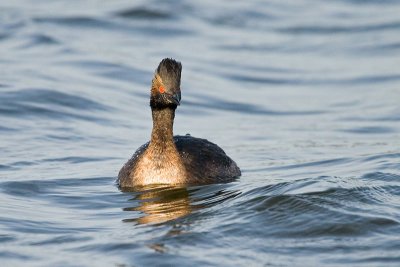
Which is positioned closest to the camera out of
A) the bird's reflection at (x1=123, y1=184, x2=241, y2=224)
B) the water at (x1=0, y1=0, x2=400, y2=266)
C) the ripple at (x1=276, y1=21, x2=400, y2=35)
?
the water at (x1=0, y1=0, x2=400, y2=266)

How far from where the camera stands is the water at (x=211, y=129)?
12.1 m

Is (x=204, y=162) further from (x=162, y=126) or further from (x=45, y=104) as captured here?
(x=45, y=104)

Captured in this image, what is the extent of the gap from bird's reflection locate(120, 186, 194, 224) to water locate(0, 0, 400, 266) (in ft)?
0.09

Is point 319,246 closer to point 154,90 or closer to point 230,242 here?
point 230,242

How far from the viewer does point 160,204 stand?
14383mm

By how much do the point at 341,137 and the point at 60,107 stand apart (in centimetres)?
579

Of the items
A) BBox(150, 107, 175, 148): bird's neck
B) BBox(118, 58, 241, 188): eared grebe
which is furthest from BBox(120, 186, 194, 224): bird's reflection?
BBox(150, 107, 175, 148): bird's neck

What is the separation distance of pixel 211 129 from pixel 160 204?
6.93 meters

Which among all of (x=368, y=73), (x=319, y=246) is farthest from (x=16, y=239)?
(x=368, y=73)

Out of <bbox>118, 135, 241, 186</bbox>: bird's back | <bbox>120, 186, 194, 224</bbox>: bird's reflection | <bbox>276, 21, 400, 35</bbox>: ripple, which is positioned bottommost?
<bbox>120, 186, 194, 224</bbox>: bird's reflection

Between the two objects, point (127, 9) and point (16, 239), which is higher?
point (127, 9)

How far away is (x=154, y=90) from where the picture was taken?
49.3 feet

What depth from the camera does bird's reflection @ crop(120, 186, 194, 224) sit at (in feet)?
44.1

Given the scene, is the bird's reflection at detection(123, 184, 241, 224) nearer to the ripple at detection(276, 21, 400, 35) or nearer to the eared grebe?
the eared grebe
